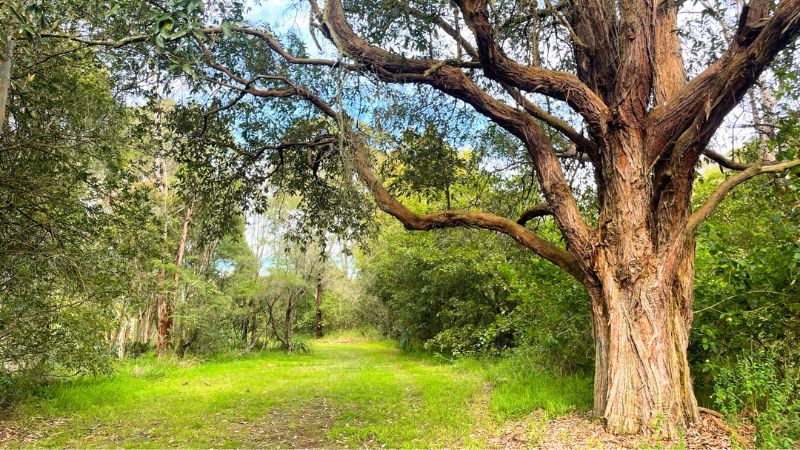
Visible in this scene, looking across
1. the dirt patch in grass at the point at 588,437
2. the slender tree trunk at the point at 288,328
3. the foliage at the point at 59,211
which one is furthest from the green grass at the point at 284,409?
the slender tree trunk at the point at 288,328

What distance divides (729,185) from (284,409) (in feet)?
25.2

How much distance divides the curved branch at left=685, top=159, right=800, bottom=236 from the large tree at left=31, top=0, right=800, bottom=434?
0.01m

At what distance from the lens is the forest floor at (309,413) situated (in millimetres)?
5887

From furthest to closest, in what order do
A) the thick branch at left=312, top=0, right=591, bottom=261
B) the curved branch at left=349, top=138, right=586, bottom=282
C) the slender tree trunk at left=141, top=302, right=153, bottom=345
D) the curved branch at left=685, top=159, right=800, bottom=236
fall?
the slender tree trunk at left=141, top=302, right=153, bottom=345 → the curved branch at left=349, top=138, right=586, bottom=282 → the thick branch at left=312, top=0, right=591, bottom=261 → the curved branch at left=685, top=159, right=800, bottom=236

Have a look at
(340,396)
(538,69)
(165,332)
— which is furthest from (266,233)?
(538,69)

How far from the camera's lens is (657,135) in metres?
5.38

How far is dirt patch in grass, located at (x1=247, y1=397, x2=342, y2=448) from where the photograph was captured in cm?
612

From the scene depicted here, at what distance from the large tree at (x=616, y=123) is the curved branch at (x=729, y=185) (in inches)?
0.6

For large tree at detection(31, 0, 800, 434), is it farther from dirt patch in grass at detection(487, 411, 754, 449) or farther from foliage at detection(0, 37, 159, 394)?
foliage at detection(0, 37, 159, 394)

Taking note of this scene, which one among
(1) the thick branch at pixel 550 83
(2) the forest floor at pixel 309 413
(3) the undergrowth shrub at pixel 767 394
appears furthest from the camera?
(2) the forest floor at pixel 309 413

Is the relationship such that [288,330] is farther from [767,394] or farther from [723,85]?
[723,85]

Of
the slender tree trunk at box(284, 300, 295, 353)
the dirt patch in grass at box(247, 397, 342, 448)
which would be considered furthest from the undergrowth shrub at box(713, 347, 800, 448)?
the slender tree trunk at box(284, 300, 295, 353)

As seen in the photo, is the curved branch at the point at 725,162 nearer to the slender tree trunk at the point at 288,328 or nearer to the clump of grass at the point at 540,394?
the clump of grass at the point at 540,394

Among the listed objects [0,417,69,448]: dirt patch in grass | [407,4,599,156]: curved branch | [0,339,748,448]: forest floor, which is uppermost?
[407,4,599,156]: curved branch
